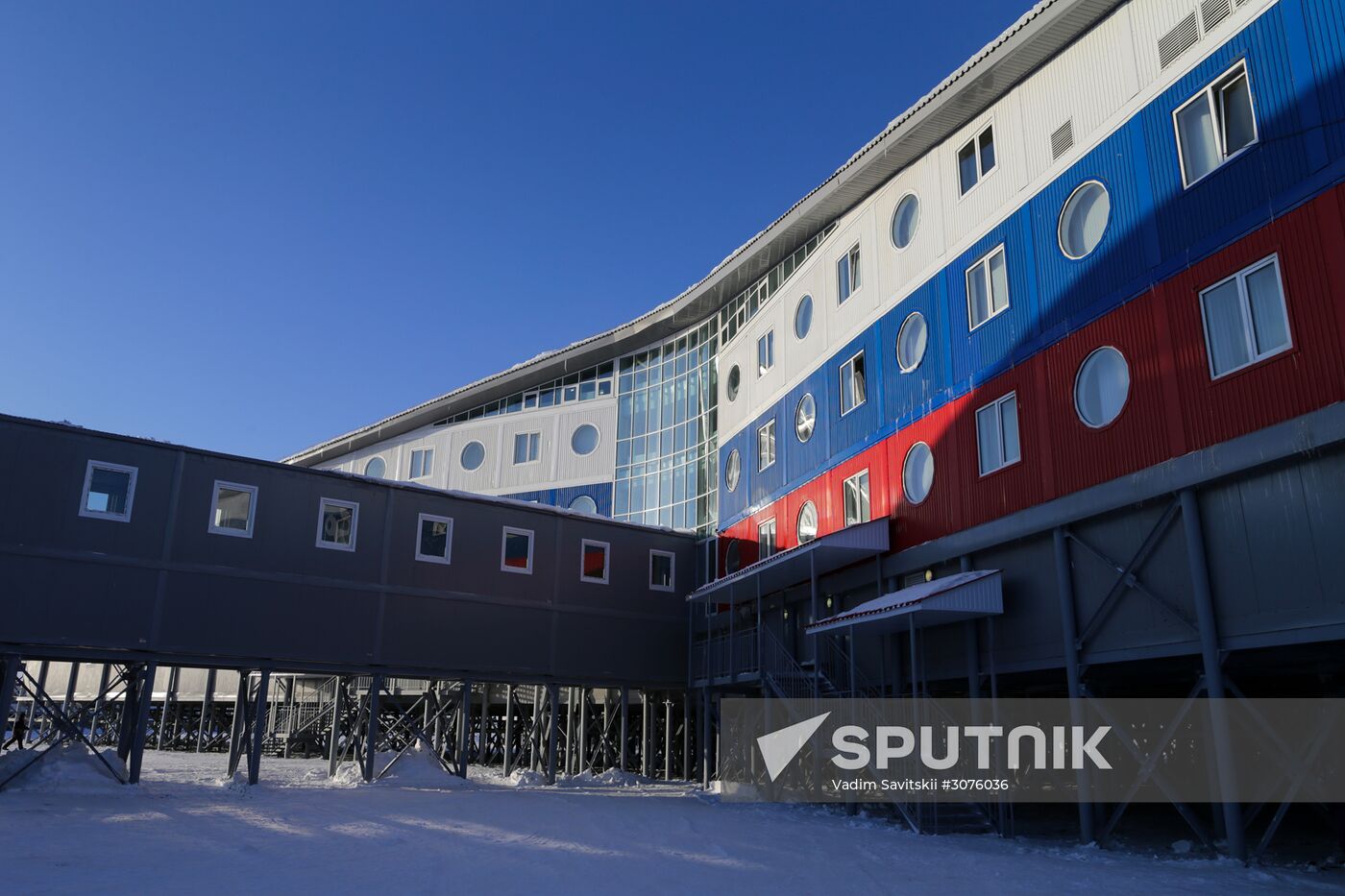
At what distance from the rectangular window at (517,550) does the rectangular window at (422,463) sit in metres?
20.4

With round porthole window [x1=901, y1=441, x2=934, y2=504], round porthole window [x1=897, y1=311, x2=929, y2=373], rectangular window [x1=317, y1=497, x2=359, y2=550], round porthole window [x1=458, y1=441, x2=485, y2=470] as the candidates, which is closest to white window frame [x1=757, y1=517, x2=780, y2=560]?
round porthole window [x1=901, y1=441, x2=934, y2=504]

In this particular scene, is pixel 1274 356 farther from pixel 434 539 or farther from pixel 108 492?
pixel 108 492

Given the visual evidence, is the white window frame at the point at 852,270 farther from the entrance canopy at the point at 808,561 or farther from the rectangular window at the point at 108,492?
the rectangular window at the point at 108,492

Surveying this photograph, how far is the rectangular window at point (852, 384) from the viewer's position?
2359 centimetres

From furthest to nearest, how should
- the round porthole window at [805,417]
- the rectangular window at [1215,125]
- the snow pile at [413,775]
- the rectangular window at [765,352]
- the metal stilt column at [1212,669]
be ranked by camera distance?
the rectangular window at [765,352] < the round porthole window at [805,417] < the snow pile at [413,775] < the rectangular window at [1215,125] < the metal stilt column at [1212,669]

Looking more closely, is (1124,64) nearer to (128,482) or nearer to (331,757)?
(128,482)

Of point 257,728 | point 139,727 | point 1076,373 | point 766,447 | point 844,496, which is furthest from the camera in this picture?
point 766,447

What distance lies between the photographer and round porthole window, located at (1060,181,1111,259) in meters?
16.5

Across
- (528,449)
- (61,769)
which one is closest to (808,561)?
(61,769)

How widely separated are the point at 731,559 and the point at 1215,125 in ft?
60.3

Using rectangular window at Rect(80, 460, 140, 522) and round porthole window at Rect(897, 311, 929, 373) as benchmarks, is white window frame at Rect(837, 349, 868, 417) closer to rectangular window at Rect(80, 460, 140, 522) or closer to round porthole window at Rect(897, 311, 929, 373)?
round porthole window at Rect(897, 311, 929, 373)

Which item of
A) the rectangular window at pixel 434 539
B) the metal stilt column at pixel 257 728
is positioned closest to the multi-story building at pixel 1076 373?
the rectangular window at pixel 434 539

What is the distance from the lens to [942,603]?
16.8 metres

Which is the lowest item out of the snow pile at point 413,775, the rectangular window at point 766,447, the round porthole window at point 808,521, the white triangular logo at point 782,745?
the snow pile at point 413,775
